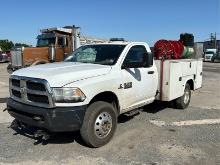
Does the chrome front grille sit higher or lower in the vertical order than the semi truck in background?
lower

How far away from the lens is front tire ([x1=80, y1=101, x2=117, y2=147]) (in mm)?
5363

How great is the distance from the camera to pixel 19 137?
6188mm

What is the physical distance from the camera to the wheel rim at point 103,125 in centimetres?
557

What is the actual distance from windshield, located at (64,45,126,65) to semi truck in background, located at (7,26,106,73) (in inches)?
432

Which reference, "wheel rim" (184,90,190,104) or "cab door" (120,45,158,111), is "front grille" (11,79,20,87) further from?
"wheel rim" (184,90,190,104)

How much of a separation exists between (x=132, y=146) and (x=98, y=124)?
2.46 feet

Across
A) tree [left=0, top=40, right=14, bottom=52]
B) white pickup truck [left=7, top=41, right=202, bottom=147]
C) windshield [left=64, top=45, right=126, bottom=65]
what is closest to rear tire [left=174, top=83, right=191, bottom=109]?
white pickup truck [left=7, top=41, right=202, bottom=147]

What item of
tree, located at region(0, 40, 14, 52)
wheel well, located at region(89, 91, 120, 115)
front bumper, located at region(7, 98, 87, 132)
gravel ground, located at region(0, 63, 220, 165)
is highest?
tree, located at region(0, 40, 14, 52)

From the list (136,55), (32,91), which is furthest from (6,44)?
(32,91)

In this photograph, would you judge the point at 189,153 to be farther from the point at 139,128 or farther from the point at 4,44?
the point at 4,44

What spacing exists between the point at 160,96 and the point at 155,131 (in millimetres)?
1267

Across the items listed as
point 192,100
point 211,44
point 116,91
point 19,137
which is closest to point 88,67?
point 116,91

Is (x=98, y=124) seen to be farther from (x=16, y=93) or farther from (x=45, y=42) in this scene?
(x=45, y=42)

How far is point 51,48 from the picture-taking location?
1831 cm
